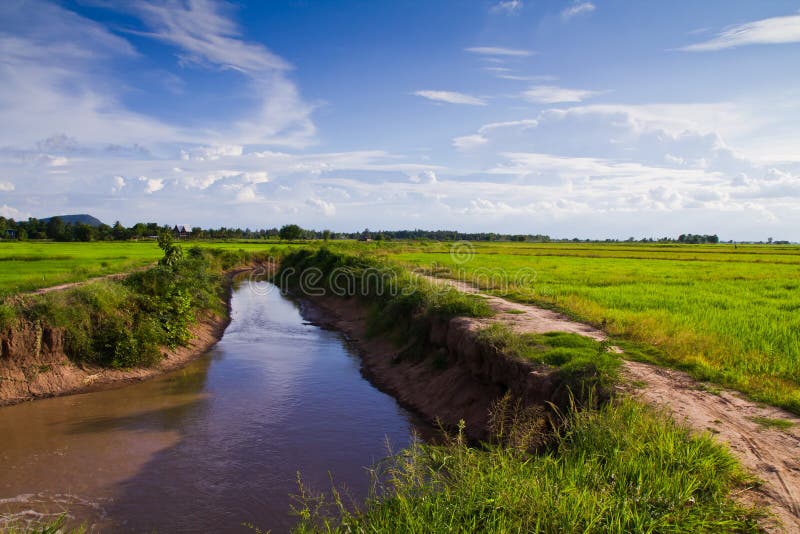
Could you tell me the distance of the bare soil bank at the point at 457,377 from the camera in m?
8.97

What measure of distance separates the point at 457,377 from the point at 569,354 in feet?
10.9

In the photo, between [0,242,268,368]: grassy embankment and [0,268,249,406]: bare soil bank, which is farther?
[0,242,268,368]: grassy embankment

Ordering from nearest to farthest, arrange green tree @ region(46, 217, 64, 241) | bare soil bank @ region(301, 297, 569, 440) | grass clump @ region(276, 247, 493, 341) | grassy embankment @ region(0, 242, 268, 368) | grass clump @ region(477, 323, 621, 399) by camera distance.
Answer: grass clump @ region(477, 323, 621, 399) → bare soil bank @ region(301, 297, 569, 440) → grassy embankment @ region(0, 242, 268, 368) → grass clump @ region(276, 247, 493, 341) → green tree @ region(46, 217, 64, 241)

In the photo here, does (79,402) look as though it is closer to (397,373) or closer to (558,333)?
(397,373)

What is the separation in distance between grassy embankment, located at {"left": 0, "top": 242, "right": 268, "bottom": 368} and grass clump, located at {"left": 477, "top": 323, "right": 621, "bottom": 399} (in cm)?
1069

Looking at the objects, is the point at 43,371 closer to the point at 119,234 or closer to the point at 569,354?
the point at 569,354

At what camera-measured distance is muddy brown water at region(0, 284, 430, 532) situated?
7246 mm

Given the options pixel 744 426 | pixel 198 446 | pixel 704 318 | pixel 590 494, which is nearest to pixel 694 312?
pixel 704 318

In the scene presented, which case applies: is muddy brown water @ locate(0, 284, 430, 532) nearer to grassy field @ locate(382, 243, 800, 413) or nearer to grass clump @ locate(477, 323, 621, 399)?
grass clump @ locate(477, 323, 621, 399)

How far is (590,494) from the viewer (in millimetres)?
4242

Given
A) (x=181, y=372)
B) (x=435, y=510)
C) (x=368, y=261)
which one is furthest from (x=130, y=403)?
(x=368, y=261)

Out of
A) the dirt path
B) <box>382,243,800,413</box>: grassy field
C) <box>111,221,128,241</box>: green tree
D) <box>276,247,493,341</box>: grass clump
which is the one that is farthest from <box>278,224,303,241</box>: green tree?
the dirt path

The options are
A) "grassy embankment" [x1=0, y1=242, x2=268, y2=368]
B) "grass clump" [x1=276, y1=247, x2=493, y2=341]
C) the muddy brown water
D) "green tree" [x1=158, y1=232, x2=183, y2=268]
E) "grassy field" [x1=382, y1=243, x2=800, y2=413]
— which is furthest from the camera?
"green tree" [x1=158, y1=232, x2=183, y2=268]

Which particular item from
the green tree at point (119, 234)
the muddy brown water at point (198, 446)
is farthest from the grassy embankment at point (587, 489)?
the green tree at point (119, 234)
